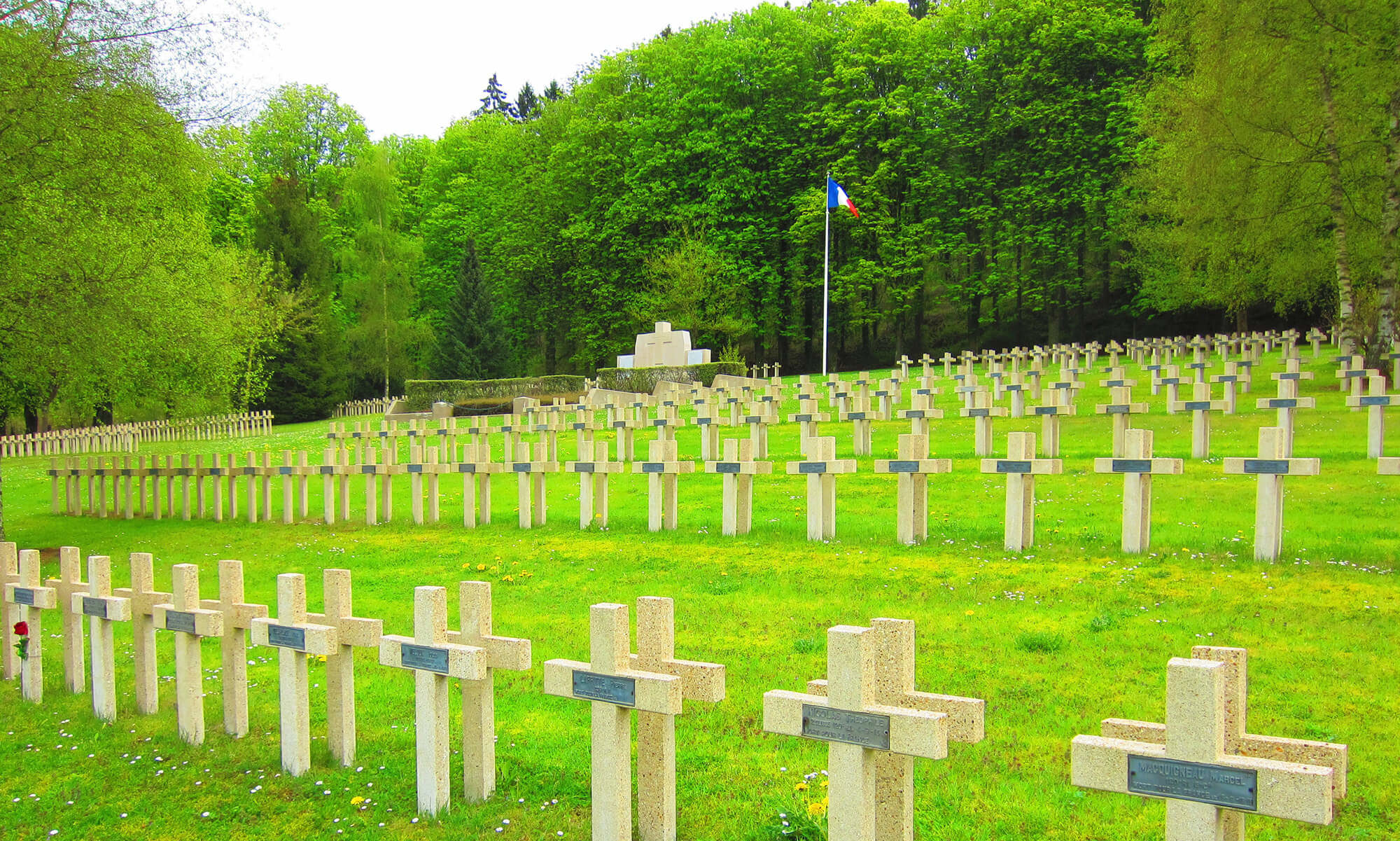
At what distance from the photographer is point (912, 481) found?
9.84m

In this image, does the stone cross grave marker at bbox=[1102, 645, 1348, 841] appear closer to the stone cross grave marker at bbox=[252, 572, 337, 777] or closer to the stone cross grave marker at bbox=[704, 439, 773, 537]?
the stone cross grave marker at bbox=[252, 572, 337, 777]

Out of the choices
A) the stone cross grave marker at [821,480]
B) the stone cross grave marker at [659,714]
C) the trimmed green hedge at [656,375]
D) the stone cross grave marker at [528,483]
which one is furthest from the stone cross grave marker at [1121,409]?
the trimmed green hedge at [656,375]

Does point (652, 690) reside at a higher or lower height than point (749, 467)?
lower

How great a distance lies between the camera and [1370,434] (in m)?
12.2

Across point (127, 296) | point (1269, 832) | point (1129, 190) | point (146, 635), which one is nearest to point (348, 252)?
point (1129, 190)

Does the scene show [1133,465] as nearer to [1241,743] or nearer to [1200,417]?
[1200,417]

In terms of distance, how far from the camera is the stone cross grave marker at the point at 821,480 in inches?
400

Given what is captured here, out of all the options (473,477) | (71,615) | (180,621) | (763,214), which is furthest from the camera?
(763,214)

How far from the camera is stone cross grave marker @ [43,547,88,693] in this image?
21.7 feet

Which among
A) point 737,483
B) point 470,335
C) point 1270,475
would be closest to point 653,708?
point 1270,475

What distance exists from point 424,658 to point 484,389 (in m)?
35.8

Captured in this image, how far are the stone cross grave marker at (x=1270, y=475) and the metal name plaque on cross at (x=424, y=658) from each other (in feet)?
22.2

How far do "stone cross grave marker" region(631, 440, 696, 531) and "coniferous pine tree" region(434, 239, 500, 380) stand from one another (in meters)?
40.4

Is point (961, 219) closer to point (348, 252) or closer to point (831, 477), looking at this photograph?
point (348, 252)
